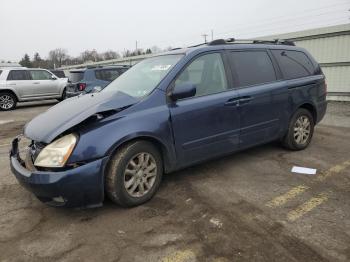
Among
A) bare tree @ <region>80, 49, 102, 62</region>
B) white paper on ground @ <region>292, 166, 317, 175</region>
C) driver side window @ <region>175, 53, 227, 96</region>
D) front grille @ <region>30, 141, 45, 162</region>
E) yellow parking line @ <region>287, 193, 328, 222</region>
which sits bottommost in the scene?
yellow parking line @ <region>287, 193, 328, 222</region>

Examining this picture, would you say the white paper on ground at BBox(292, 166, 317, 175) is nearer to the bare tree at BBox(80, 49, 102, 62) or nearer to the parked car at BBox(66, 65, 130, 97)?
the parked car at BBox(66, 65, 130, 97)

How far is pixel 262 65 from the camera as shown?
16.4 feet

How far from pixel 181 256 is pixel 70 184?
126cm

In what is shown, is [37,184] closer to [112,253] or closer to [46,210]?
[46,210]

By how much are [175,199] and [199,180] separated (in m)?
0.65

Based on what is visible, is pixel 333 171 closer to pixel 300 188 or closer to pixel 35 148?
pixel 300 188

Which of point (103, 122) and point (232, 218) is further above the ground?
point (103, 122)

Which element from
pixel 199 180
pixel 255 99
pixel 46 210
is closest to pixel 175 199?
pixel 199 180

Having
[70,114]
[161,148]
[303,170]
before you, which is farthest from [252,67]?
[70,114]

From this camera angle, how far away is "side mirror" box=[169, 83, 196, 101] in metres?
3.84

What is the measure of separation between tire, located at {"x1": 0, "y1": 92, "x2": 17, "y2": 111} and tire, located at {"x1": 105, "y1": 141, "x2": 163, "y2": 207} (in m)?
12.5

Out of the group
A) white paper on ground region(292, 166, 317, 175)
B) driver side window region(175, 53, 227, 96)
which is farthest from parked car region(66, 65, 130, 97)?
white paper on ground region(292, 166, 317, 175)

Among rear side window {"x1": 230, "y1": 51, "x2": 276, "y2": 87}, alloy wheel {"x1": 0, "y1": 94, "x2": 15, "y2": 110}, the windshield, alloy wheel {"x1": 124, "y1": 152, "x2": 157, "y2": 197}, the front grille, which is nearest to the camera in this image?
the front grille

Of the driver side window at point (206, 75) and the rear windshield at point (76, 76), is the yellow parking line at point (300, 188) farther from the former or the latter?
the rear windshield at point (76, 76)
